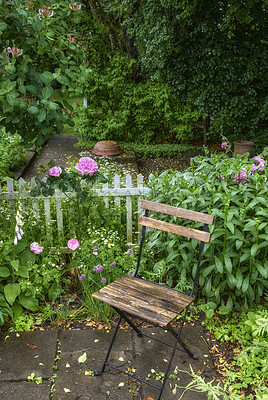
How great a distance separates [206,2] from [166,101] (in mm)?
2369

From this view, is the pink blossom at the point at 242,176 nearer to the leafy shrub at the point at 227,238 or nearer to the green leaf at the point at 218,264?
the leafy shrub at the point at 227,238

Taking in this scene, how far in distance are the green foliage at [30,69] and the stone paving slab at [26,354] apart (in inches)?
64.6

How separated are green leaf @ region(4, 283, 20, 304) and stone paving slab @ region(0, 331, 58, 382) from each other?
0.94 feet

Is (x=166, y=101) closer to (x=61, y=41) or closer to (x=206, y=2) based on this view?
(x=206, y=2)

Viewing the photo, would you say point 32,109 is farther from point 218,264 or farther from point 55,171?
point 218,264

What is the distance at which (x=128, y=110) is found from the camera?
9695 mm

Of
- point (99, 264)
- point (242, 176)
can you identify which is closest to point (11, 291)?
point (99, 264)

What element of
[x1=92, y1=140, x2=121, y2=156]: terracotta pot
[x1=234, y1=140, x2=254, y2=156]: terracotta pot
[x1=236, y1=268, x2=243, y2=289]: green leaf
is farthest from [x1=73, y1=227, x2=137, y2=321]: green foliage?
[x1=234, y1=140, x2=254, y2=156]: terracotta pot

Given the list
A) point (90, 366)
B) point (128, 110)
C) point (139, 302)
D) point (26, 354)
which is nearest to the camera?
point (139, 302)

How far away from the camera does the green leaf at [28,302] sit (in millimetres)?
3398

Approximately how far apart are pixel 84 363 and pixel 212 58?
7384 millimetres

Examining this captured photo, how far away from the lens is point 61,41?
10.1ft

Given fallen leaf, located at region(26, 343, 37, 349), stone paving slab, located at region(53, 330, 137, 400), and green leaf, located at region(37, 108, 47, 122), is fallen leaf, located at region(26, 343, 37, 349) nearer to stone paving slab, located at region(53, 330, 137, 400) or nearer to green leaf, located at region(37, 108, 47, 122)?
stone paving slab, located at region(53, 330, 137, 400)

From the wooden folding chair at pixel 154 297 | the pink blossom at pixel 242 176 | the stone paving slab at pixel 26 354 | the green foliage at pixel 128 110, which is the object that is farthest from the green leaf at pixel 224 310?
the green foliage at pixel 128 110
